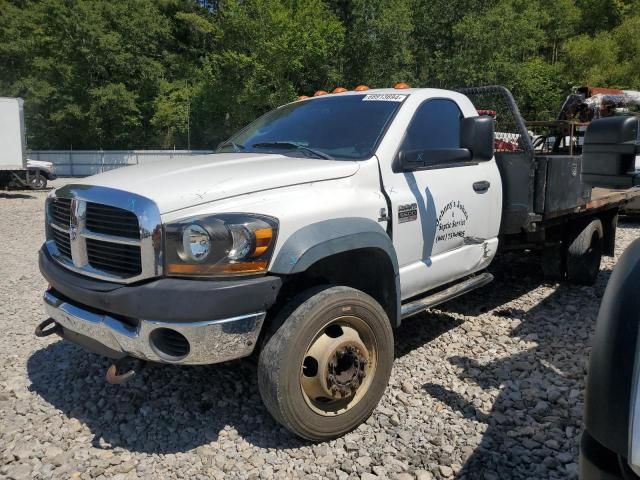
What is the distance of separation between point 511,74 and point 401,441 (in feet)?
91.6

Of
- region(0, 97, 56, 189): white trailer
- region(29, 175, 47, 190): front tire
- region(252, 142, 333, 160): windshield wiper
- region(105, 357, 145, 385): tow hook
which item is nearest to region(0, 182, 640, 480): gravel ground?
region(105, 357, 145, 385): tow hook

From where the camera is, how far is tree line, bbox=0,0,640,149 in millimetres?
27219

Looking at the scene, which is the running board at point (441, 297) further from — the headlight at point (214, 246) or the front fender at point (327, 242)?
the headlight at point (214, 246)

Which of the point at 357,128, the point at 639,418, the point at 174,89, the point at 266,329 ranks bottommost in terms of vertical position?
the point at 266,329

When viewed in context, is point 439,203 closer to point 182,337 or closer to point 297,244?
point 297,244

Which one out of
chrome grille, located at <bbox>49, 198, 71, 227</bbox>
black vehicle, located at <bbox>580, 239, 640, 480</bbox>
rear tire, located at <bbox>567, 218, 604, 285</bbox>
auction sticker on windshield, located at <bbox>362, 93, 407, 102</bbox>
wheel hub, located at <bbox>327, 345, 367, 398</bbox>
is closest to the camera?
black vehicle, located at <bbox>580, 239, 640, 480</bbox>

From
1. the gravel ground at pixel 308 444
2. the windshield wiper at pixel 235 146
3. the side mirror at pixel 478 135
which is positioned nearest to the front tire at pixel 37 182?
the gravel ground at pixel 308 444

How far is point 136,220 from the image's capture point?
8.75 ft

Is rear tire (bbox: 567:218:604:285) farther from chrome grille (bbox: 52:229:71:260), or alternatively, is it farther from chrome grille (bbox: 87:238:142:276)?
chrome grille (bbox: 52:229:71:260)

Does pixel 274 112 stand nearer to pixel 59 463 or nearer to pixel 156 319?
pixel 156 319

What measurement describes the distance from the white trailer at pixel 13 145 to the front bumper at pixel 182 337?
57.6 ft

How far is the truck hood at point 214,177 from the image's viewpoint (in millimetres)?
2715

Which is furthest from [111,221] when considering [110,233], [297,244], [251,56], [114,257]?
[251,56]

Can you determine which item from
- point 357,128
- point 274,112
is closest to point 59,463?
point 357,128
